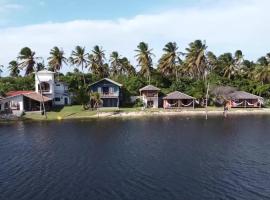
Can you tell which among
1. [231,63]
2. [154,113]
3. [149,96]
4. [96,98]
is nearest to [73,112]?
[96,98]

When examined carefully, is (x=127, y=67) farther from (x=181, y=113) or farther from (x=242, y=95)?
(x=242, y=95)

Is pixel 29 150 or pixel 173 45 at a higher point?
pixel 173 45

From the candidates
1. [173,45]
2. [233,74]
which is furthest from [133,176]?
[233,74]

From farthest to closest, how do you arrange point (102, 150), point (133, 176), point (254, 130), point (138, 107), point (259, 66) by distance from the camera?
point (259, 66), point (138, 107), point (254, 130), point (102, 150), point (133, 176)

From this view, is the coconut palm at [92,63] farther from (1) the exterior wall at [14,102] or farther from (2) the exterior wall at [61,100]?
(1) the exterior wall at [14,102]

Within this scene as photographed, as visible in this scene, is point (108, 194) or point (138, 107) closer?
point (108, 194)

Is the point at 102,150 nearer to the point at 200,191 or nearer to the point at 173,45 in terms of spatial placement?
the point at 200,191

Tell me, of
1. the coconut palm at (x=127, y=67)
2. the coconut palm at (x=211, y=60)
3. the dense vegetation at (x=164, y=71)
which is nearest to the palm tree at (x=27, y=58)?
the dense vegetation at (x=164, y=71)
